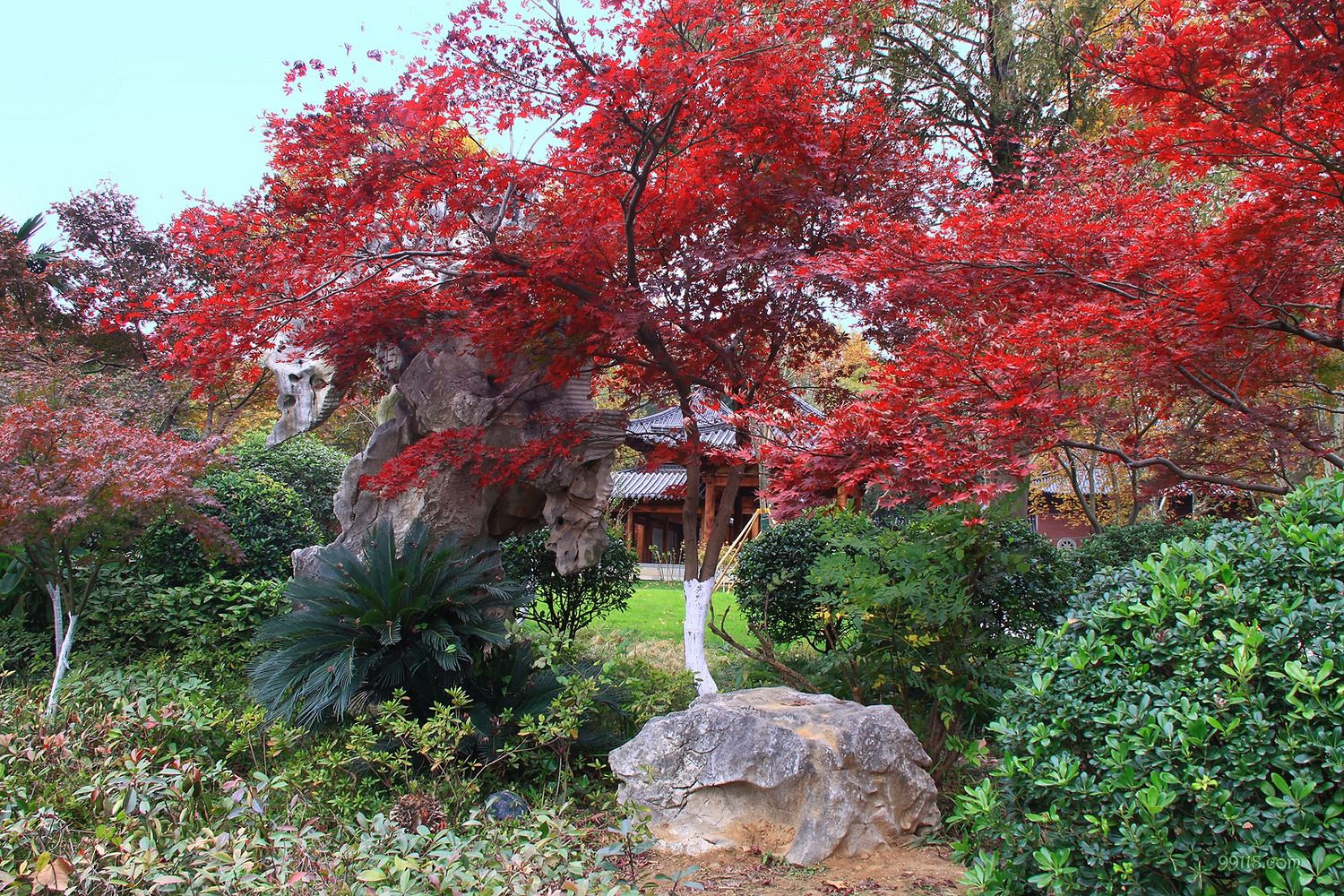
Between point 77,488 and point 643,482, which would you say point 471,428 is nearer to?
point 77,488

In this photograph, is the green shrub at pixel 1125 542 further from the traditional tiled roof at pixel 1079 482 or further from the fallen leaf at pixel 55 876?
the fallen leaf at pixel 55 876

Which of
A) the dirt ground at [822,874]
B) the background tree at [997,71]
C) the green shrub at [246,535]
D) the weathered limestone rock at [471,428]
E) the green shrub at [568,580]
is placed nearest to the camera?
the dirt ground at [822,874]

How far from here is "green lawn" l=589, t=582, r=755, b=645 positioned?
33.8ft

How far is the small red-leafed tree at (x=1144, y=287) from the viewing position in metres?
3.42

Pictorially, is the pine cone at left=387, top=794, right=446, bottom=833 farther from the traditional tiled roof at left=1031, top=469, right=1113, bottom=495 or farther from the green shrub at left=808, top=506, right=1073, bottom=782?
the traditional tiled roof at left=1031, top=469, right=1113, bottom=495

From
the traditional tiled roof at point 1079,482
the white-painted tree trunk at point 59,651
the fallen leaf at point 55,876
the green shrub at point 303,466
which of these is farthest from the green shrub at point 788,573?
the traditional tiled roof at point 1079,482

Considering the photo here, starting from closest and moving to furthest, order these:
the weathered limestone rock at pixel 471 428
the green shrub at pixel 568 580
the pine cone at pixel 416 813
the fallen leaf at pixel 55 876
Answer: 1. the fallen leaf at pixel 55 876
2. the pine cone at pixel 416 813
3. the weathered limestone rock at pixel 471 428
4. the green shrub at pixel 568 580

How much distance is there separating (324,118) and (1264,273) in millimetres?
4578

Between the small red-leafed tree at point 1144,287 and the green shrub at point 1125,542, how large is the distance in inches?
90.2

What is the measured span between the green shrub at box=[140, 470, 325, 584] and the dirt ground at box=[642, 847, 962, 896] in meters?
4.99

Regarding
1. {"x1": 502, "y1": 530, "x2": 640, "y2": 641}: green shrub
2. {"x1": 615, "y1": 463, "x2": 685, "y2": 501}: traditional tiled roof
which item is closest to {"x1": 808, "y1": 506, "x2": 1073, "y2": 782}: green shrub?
{"x1": 502, "y1": 530, "x2": 640, "y2": 641}: green shrub

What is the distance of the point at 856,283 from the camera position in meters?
4.80

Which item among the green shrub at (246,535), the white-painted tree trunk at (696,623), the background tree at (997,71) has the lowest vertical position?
the white-painted tree trunk at (696,623)

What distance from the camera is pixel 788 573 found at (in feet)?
23.3
